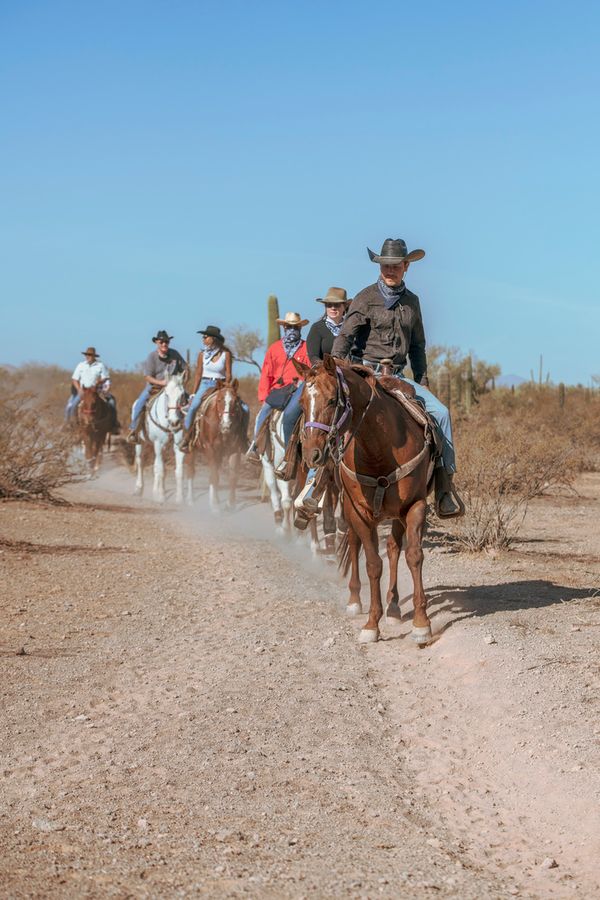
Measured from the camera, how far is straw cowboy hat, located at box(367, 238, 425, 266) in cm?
968

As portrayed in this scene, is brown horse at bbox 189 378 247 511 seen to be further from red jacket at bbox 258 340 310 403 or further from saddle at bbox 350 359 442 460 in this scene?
saddle at bbox 350 359 442 460

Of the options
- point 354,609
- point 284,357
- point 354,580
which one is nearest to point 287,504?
point 284,357

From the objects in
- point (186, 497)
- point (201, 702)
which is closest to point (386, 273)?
point (201, 702)

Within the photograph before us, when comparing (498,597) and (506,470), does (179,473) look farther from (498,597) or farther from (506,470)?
(498,597)

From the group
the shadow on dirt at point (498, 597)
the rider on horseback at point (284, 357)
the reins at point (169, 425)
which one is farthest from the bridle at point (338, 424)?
the reins at point (169, 425)

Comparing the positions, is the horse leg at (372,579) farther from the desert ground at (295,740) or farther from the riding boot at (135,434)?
the riding boot at (135,434)

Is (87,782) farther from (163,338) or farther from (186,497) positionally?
(163,338)

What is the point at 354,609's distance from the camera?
9.91 meters

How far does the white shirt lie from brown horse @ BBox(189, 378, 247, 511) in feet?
22.1

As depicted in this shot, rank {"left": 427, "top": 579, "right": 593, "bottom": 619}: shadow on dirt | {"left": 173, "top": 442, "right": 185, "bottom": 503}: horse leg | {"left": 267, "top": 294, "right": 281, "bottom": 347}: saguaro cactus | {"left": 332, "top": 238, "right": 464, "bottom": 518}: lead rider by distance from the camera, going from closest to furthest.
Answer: {"left": 427, "top": 579, "right": 593, "bottom": 619}: shadow on dirt
{"left": 332, "top": 238, "right": 464, "bottom": 518}: lead rider
{"left": 173, "top": 442, "right": 185, "bottom": 503}: horse leg
{"left": 267, "top": 294, "right": 281, "bottom": 347}: saguaro cactus

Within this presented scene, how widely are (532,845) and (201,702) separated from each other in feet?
8.55

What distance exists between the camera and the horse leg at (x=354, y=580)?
9.78 meters

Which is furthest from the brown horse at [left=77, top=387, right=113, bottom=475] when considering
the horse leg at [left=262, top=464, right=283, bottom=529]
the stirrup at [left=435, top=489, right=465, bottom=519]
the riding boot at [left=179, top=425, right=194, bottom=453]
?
the stirrup at [left=435, top=489, right=465, bottom=519]

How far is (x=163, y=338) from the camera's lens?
22.2 metres
